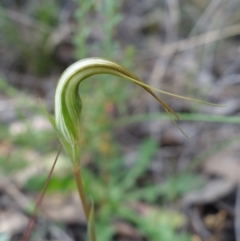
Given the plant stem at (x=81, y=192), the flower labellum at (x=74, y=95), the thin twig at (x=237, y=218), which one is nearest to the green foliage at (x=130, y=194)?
the thin twig at (x=237, y=218)

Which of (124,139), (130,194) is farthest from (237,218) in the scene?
(124,139)

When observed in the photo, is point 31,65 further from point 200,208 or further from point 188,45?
point 200,208

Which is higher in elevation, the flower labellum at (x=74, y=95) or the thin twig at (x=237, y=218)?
the flower labellum at (x=74, y=95)

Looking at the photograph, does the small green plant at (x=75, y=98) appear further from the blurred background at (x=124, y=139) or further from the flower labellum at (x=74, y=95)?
the blurred background at (x=124, y=139)

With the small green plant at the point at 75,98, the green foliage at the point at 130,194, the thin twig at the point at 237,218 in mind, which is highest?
the small green plant at the point at 75,98

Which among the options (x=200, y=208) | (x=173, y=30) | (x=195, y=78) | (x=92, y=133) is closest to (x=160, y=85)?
(x=195, y=78)

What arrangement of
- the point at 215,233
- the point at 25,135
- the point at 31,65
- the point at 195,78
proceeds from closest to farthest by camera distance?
the point at 215,233
the point at 25,135
the point at 195,78
the point at 31,65

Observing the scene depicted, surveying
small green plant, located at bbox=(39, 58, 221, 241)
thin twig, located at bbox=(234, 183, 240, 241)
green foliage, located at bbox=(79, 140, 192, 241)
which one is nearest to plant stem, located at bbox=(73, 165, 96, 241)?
small green plant, located at bbox=(39, 58, 221, 241)

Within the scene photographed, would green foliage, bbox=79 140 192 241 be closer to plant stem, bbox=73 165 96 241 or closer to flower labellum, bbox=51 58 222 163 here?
plant stem, bbox=73 165 96 241
